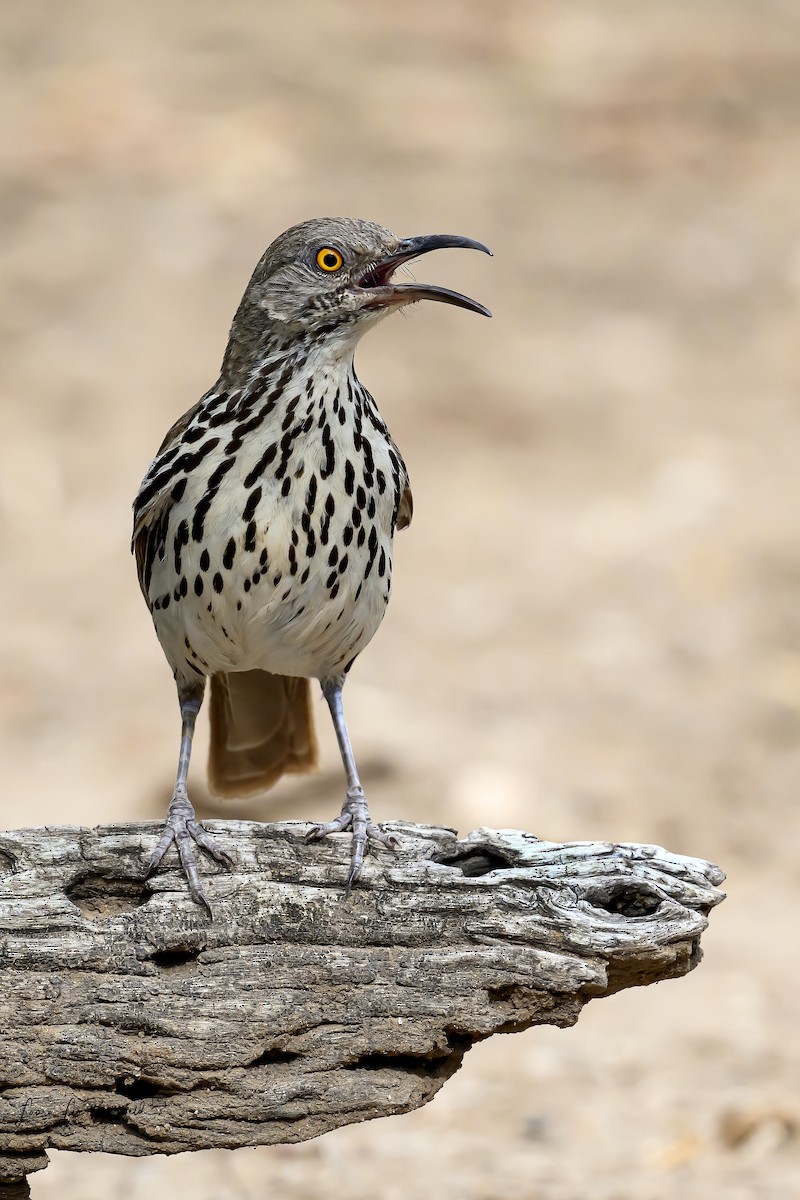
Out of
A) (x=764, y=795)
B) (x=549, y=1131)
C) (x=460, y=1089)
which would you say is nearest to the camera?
(x=549, y=1131)

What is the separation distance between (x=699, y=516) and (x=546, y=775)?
3.11 meters

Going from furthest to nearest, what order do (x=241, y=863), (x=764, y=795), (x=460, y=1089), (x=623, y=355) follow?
1. (x=623, y=355)
2. (x=764, y=795)
3. (x=460, y=1089)
4. (x=241, y=863)

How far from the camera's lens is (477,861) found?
490 cm

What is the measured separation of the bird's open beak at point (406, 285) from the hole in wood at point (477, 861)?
5.53 ft

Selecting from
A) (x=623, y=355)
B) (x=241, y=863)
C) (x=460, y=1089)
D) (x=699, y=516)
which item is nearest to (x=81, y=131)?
(x=623, y=355)

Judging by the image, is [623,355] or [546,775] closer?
[546,775]

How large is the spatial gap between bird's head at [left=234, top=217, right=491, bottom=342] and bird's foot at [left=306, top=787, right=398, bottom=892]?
5.00 feet

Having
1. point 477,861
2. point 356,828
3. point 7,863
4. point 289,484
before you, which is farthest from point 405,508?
point 7,863

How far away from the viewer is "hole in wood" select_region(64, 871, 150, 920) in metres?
4.68

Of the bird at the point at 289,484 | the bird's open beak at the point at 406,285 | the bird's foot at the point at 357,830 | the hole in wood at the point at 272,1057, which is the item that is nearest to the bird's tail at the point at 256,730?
the bird at the point at 289,484

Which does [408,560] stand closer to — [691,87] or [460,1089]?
[460,1089]

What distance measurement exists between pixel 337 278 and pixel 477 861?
189 centimetres

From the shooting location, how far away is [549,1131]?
683 cm

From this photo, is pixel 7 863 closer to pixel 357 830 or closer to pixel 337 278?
pixel 357 830
